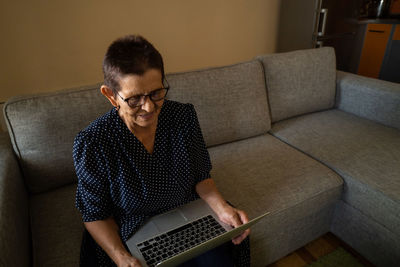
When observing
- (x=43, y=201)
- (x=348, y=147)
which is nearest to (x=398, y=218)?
(x=348, y=147)

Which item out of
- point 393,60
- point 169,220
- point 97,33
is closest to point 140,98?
point 169,220

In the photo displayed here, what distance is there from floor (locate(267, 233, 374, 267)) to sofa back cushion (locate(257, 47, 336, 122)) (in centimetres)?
76

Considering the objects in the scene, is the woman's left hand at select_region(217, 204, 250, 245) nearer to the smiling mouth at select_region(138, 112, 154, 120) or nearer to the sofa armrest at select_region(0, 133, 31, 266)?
the smiling mouth at select_region(138, 112, 154, 120)

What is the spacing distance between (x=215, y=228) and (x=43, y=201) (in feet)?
2.54

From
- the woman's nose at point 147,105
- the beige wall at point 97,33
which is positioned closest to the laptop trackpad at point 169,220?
the woman's nose at point 147,105

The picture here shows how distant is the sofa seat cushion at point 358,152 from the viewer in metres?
1.20

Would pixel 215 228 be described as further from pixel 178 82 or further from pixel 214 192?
pixel 178 82

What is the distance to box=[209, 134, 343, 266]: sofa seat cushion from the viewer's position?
118 cm

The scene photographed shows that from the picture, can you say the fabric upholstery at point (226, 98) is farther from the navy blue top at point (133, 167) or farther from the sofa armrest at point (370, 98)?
the sofa armrest at point (370, 98)

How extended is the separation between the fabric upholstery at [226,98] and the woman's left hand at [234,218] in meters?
0.61

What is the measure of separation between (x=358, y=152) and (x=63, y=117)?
1.45 meters

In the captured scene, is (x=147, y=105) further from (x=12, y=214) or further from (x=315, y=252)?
(x=315, y=252)

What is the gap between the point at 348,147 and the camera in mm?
1513

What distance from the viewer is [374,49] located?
335 cm
